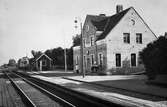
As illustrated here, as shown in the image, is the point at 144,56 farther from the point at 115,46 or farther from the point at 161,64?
the point at 115,46

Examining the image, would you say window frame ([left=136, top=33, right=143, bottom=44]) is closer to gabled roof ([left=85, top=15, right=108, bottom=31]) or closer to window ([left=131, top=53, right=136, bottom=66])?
window ([left=131, top=53, right=136, bottom=66])

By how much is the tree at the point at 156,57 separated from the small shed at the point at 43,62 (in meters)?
51.8

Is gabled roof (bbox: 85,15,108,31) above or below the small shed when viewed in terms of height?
above

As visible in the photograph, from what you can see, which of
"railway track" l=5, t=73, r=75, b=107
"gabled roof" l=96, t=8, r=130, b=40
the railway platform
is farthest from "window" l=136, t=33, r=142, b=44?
the railway platform

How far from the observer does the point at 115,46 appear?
32844 mm

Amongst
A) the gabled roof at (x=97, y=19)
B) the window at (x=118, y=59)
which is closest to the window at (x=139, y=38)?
the window at (x=118, y=59)

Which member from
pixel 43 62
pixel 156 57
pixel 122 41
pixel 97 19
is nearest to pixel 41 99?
pixel 156 57

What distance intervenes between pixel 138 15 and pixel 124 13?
218cm

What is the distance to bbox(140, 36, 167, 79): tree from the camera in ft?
51.1

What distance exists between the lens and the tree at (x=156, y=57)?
51.1ft

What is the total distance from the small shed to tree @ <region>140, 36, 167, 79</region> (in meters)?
51.8

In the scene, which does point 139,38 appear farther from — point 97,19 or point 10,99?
point 10,99

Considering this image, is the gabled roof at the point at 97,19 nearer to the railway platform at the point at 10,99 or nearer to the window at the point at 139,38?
the window at the point at 139,38

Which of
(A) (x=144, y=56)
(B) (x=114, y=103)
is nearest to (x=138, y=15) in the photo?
(A) (x=144, y=56)
